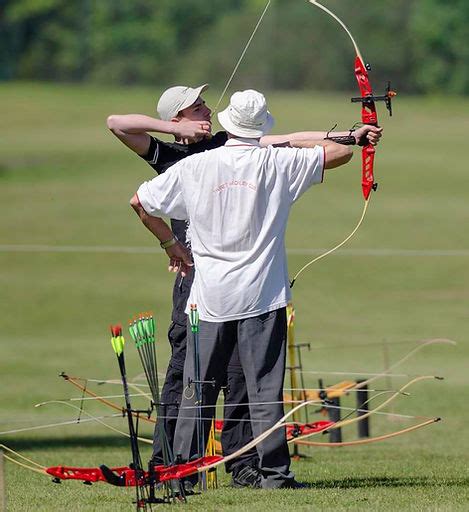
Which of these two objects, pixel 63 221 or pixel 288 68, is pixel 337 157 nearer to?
pixel 63 221

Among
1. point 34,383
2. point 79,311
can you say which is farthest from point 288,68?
point 34,383

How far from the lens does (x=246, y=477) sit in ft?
20.6

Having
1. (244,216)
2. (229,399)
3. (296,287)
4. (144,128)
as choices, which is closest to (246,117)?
(244,216)

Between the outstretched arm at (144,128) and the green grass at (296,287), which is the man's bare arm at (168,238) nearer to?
the outstretched arm at (144,128)

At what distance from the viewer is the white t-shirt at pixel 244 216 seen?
5.82 m

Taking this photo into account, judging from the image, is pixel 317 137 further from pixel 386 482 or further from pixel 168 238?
pixel 386 482

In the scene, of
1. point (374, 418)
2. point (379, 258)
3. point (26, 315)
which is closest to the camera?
point (374, 418)

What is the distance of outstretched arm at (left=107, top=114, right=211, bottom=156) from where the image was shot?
6.25 meters

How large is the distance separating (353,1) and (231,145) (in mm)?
54483

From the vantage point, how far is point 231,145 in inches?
233

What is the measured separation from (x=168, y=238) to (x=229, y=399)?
759mm

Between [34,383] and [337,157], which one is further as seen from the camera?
[34,383]

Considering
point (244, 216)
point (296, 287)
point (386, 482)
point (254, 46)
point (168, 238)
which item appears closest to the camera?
point (244, 216)

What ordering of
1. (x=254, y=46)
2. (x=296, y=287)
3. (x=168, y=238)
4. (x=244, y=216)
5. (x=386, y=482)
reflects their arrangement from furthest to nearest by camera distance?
1. (x=254, y=46)
2. (x=296, y=287)
3. (x=386, y=482)
4. (x=168, y=238)
5. (x=244, y=216)
